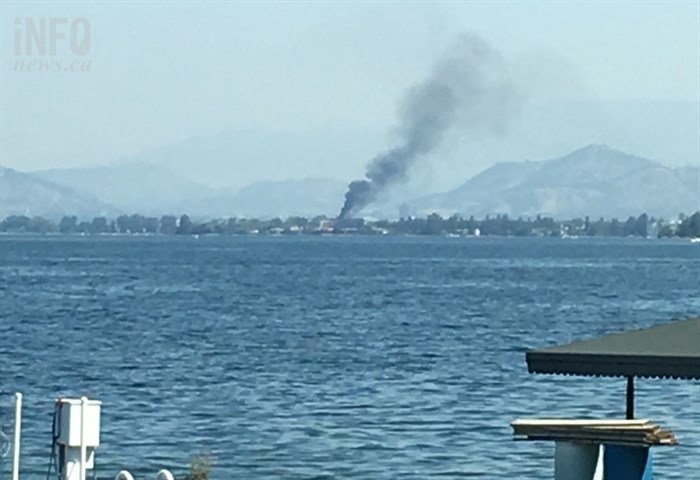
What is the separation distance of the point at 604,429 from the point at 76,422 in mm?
4056

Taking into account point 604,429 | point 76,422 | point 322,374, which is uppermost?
point 604,429

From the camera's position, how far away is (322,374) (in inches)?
1848

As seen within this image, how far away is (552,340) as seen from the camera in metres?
60.0

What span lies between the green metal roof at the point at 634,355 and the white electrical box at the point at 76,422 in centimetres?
352

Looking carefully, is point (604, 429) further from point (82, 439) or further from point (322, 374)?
point (322, 374)

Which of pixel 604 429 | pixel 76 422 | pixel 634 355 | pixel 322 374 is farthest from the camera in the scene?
pixel 322 374

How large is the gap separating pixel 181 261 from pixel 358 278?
47713mm

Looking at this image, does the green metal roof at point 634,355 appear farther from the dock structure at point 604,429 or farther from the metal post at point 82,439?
the metal post at point 82,439

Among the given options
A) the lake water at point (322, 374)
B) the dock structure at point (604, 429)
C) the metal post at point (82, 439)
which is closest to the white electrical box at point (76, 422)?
Result: the metal post at point (82, 439)

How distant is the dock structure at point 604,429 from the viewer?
10312 mm

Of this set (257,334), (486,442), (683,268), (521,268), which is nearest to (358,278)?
(521,268)

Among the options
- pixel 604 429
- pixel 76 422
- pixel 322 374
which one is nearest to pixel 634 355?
pixel 604 429

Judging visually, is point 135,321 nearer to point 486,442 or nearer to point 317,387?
point 317,387

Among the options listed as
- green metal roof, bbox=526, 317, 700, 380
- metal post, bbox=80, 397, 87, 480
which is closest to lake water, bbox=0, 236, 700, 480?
metal post, bbox=80, 397, 87, 480
